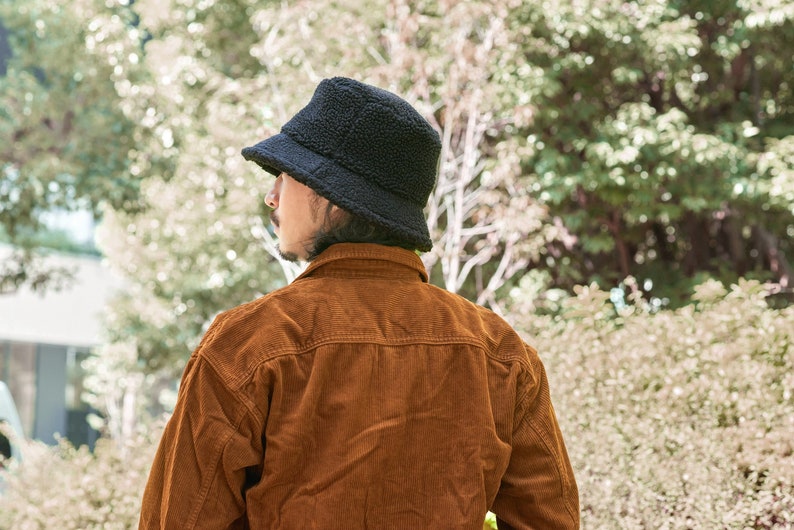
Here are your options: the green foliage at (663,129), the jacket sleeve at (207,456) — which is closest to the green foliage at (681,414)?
the jacket sleeve at (207,456)

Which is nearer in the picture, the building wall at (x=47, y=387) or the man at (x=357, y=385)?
the man at (x=357, y=385)

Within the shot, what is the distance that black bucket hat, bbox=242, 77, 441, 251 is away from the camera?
5.73 feet

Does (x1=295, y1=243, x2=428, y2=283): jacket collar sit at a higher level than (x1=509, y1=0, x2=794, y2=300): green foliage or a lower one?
higher

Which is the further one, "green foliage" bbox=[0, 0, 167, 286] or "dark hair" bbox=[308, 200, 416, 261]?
"green foliage" bbox=[0, 0, 167, 286]

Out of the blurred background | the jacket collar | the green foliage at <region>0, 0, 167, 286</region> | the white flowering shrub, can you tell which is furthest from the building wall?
the jacket collar

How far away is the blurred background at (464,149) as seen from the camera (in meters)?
9.31

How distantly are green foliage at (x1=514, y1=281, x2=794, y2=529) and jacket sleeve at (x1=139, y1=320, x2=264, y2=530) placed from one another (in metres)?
3.03

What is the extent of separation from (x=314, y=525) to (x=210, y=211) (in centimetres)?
1114

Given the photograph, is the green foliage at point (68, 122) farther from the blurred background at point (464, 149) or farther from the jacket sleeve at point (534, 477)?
the jacket sleeve at point (534, 477)

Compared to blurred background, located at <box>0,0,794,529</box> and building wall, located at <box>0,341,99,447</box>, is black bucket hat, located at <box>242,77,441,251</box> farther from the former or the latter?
building wall, located at <box>0,341,99,447</box>

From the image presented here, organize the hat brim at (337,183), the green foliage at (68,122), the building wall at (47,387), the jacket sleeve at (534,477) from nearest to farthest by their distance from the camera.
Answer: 1. the hat brim at (337,183)
2. the jacket sleeve at (534,477)
3. the green foliage at (68,122)
4. the building wall at (47,387)

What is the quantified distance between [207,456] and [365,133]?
571 mm

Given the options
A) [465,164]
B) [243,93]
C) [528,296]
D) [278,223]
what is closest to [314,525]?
[278,223]

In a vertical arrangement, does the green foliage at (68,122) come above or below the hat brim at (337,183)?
below
